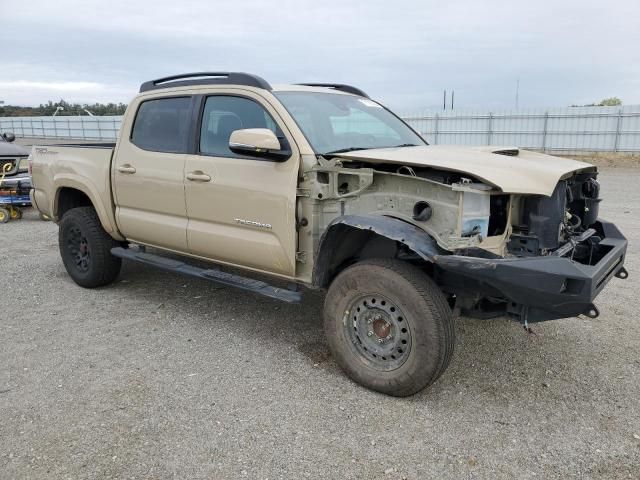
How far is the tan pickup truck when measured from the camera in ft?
10.7

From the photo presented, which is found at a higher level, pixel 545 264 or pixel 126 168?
pixel 126 168

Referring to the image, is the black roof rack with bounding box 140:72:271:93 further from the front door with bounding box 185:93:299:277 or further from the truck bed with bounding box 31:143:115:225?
the truck bed with bounding box 31:143:115:225

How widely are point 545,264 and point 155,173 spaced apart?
131 inches

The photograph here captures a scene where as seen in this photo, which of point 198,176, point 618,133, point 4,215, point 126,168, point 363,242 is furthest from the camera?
point 618,133

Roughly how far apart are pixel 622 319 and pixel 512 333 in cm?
107

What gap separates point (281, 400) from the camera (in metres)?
3.56

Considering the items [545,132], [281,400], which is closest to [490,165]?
[281,400]

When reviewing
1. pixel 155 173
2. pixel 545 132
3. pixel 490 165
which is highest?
pixel 490 165

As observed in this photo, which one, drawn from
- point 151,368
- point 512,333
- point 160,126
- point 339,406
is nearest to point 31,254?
point 160,126

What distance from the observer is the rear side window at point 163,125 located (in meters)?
4.72

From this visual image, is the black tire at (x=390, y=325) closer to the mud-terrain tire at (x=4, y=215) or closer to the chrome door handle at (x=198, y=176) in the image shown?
the chrome door handle at (x=198, y=176)

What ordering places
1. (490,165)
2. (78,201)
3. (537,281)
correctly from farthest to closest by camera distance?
(78,201) < (490,165) < (537,281)

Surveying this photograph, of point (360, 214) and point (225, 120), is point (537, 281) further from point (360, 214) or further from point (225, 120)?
point (225, 120)

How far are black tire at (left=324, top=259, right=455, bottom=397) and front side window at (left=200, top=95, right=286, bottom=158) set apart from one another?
4.53 feet
